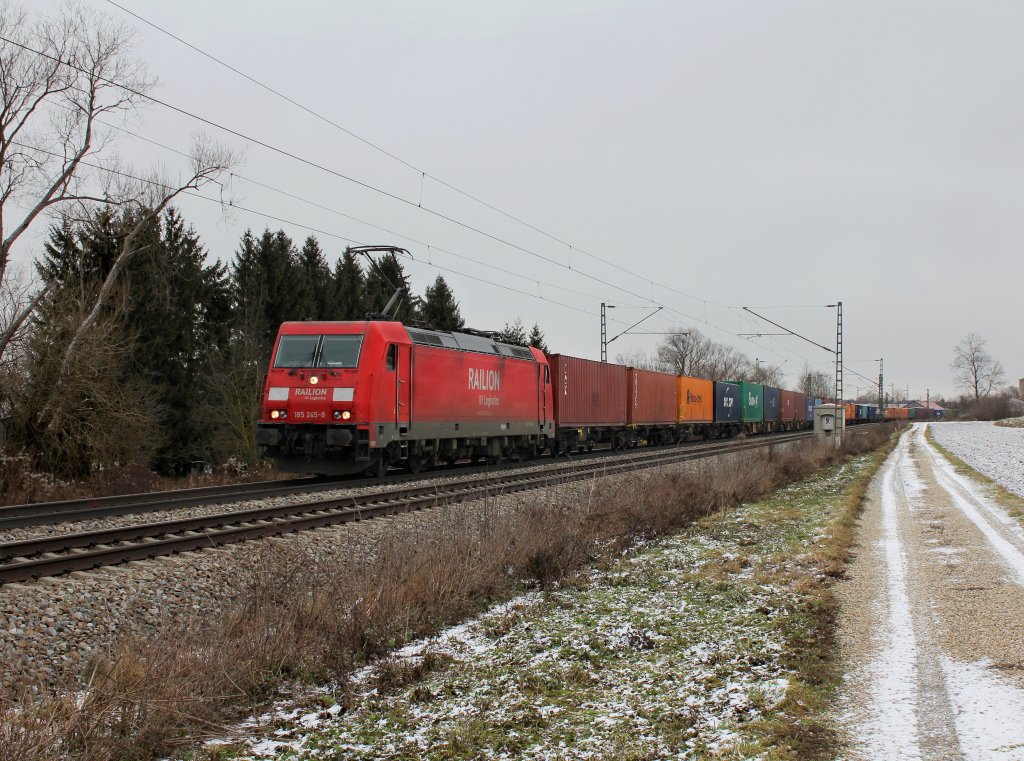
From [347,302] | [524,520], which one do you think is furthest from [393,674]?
[347,302]

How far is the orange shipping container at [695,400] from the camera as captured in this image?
3850 cm

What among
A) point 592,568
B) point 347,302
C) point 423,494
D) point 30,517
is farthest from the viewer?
point 347,302

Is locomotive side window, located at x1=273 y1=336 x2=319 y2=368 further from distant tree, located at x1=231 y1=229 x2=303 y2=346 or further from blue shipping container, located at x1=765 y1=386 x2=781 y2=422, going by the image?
blue shipping container, located at x1=765 y1=386 x2=781 y2=422

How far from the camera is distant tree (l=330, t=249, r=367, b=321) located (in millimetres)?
46094

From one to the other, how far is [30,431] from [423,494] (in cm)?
994

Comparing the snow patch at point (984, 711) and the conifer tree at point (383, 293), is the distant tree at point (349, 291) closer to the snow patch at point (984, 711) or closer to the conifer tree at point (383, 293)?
the conifer tree at point (383, 293)

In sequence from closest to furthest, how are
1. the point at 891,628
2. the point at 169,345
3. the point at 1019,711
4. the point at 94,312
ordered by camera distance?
the point at 1019,711, the point at 891,628, the point at 94,312, the point at 169,345

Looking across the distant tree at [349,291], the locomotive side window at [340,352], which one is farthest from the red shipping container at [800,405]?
the locomotive side window at [340,352]

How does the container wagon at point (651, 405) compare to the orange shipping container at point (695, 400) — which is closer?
the container wagon at point (651, 405)

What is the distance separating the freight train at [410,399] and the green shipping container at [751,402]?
21.7m

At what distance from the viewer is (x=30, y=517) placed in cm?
1102

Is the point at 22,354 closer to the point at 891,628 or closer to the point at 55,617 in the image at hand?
the point at 55,617

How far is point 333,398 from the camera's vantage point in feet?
52.1

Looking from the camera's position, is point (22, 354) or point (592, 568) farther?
point (22, 354)
